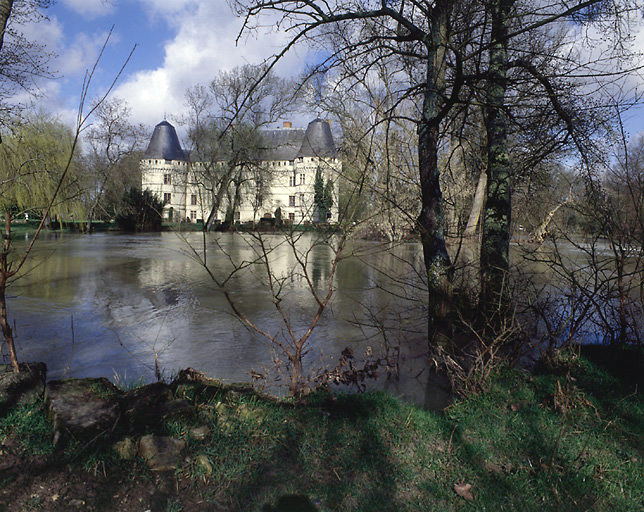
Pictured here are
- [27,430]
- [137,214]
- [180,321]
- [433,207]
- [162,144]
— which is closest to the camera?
[27,430]

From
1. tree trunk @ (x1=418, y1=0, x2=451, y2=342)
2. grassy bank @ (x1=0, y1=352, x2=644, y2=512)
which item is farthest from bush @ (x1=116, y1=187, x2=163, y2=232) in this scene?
grassy bank @ (x1=0, y1=352, x2=644, y2=512)

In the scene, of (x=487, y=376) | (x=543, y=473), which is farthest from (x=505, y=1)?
(x=543, y=473)

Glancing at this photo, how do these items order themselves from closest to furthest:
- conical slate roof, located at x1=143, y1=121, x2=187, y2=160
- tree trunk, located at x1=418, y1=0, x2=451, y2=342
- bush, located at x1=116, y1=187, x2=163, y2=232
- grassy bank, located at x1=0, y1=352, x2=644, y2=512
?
grassy bank, located at x1=0, y1=352, x2=644, y2=512 < tree trunk, located at x1=418, y1=0, x2=451, y2=342 < bush, located at x1=116, y1=187, x2=163, y2=232 < conical slate roof, located at x1=143, y1=121, x2=187, y2=160

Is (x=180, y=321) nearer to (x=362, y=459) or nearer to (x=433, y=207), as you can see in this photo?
(x=433, y=207)

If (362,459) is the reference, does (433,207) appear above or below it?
above

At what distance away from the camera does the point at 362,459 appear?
3.37 meters

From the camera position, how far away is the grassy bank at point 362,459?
289 cm

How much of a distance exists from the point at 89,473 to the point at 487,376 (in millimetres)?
3421

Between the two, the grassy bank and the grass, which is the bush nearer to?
the grass

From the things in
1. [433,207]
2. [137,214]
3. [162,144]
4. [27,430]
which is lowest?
[27,430]

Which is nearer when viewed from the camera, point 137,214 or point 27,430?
point 27,430

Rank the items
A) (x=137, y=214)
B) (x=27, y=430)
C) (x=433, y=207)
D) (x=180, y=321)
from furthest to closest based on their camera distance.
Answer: (x=137, y=214) < (x=180, y=321) < (x=433, y=207) < (x=27, y=430)

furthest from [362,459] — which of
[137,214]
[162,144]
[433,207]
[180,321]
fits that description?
[162,144]

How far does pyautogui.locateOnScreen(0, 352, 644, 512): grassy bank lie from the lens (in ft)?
9.48
